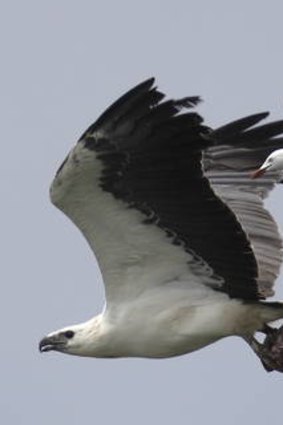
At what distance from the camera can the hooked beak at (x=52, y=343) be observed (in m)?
14.9

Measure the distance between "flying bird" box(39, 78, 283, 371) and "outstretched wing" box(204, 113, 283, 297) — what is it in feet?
0.19

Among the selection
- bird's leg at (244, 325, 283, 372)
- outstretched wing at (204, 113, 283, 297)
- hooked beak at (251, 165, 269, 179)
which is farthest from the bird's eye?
hooked beak at (251, 165, 269, 179)

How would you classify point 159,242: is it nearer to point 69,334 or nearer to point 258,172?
point 69,334

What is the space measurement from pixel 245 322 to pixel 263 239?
4.62ft

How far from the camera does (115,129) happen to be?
44.0ft

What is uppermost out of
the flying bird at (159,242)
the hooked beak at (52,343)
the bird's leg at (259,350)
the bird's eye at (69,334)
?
the flying bird at (159,242)

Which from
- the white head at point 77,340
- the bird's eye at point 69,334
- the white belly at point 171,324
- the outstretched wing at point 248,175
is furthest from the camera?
the outstretched wing at point 248,175

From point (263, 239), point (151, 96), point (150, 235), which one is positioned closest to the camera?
point (151, 96)

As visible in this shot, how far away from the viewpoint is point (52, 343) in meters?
15.0

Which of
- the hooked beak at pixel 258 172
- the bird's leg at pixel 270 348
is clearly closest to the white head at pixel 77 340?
the bird's leg at pixel 270 348

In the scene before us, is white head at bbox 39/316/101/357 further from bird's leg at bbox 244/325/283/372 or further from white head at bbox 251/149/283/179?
white head at bbox 251/149/283/179

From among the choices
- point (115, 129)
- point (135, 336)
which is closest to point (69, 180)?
point (115, 129)

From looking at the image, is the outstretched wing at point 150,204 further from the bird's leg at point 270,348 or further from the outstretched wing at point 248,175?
the outstretched wing at point 248,175

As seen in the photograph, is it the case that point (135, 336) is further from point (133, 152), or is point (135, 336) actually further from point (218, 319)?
point (133, 152)
